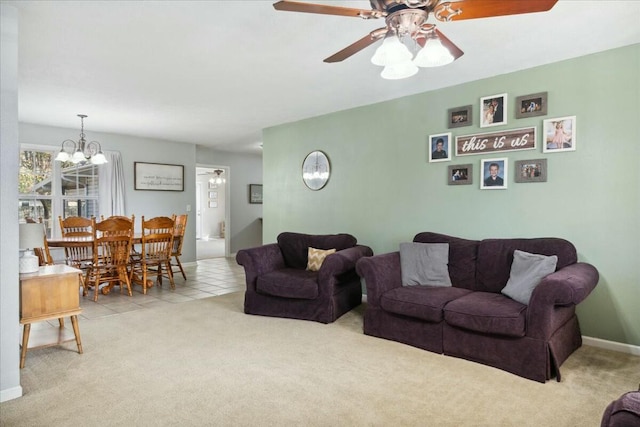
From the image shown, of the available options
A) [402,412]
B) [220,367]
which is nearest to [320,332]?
[220,367]

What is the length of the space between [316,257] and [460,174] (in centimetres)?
180

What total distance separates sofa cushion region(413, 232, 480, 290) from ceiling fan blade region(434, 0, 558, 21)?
224cm

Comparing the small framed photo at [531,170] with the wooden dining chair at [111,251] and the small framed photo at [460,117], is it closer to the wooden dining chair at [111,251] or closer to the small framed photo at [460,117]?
the small framed photo at [460,117]

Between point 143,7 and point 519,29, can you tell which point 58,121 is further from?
point 519,29

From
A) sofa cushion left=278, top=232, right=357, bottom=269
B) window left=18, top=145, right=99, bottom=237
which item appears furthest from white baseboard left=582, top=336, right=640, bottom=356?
window left=18, top=145, right=99, bottom=237

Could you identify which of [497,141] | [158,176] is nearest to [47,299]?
[497,141]

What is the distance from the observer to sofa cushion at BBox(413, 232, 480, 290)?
11.4 feet

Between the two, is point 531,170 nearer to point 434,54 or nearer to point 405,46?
point 434,54

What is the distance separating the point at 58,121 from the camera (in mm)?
5566

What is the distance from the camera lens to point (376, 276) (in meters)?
3.34

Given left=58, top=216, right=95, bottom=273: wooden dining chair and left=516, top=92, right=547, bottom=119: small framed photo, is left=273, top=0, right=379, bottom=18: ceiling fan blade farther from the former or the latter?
left=58, top=216, right=95, bottom=273: wooden dining chair

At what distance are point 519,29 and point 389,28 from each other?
146cm

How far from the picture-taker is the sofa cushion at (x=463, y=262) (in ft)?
11.4

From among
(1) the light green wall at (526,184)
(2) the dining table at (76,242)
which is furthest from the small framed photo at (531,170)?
(2) the dining table at (76,242)
